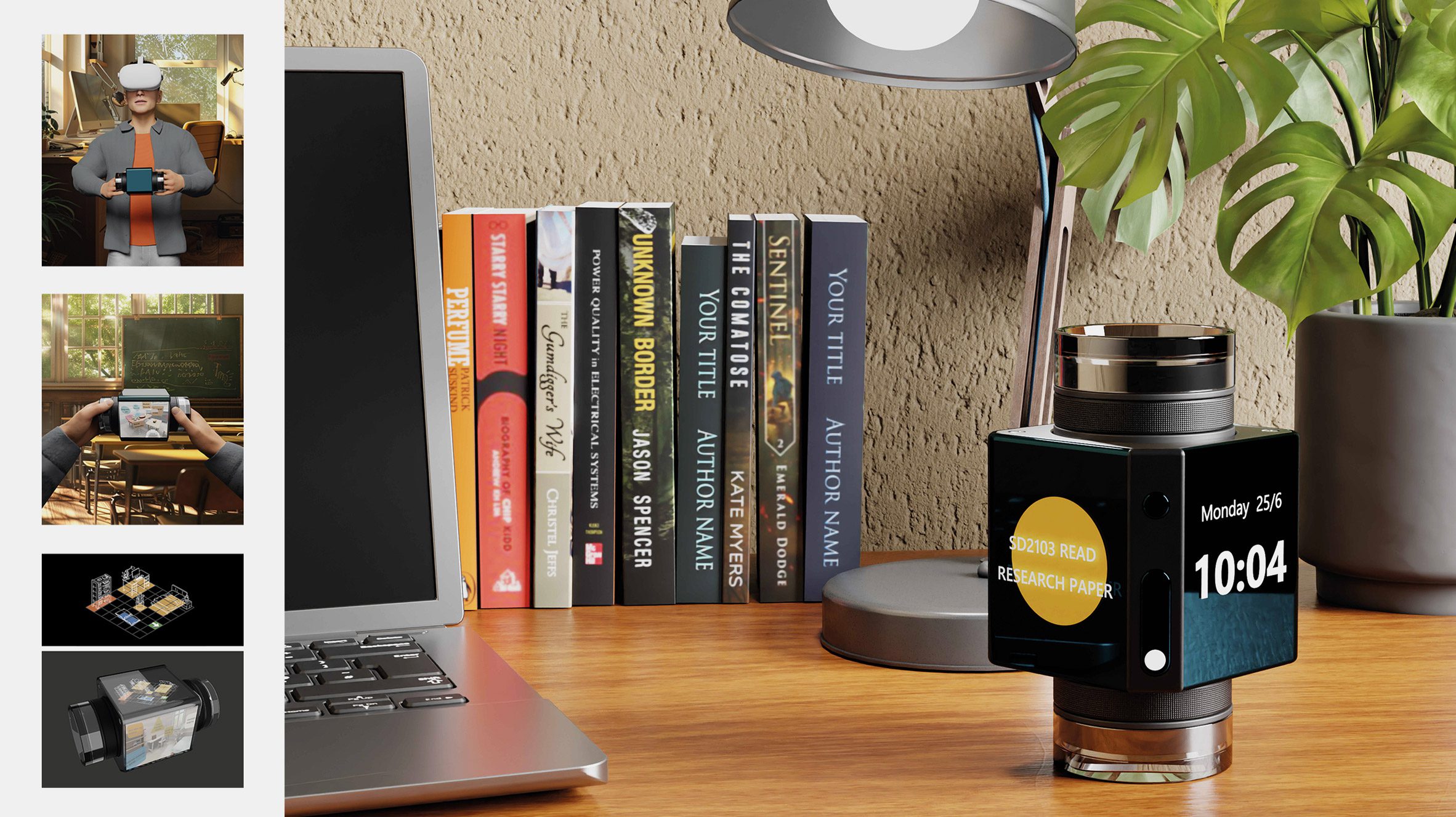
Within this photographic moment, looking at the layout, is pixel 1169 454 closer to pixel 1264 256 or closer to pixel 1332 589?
pixel 1264 256

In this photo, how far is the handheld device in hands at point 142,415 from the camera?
41 centimetres

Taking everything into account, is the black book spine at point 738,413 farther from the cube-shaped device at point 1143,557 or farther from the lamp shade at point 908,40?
the cube-shaped device at point 1143,557

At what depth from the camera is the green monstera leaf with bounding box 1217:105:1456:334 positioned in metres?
0.68

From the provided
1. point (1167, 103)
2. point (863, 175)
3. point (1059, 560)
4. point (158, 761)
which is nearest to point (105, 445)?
point (158, 761)

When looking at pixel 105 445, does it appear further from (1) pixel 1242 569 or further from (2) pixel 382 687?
(1) pixel 1242 569

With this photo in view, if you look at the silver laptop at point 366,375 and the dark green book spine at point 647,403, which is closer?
the silver laptop at point 366,375

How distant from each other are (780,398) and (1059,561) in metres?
0.35

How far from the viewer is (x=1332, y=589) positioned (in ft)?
2.64

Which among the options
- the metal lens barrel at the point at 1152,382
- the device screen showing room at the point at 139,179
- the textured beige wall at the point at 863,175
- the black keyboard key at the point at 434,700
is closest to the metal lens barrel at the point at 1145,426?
the metal lens barrel at the point at 1152,382

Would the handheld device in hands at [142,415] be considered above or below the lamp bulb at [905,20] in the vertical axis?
below

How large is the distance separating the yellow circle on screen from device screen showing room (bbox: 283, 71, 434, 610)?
36cm
